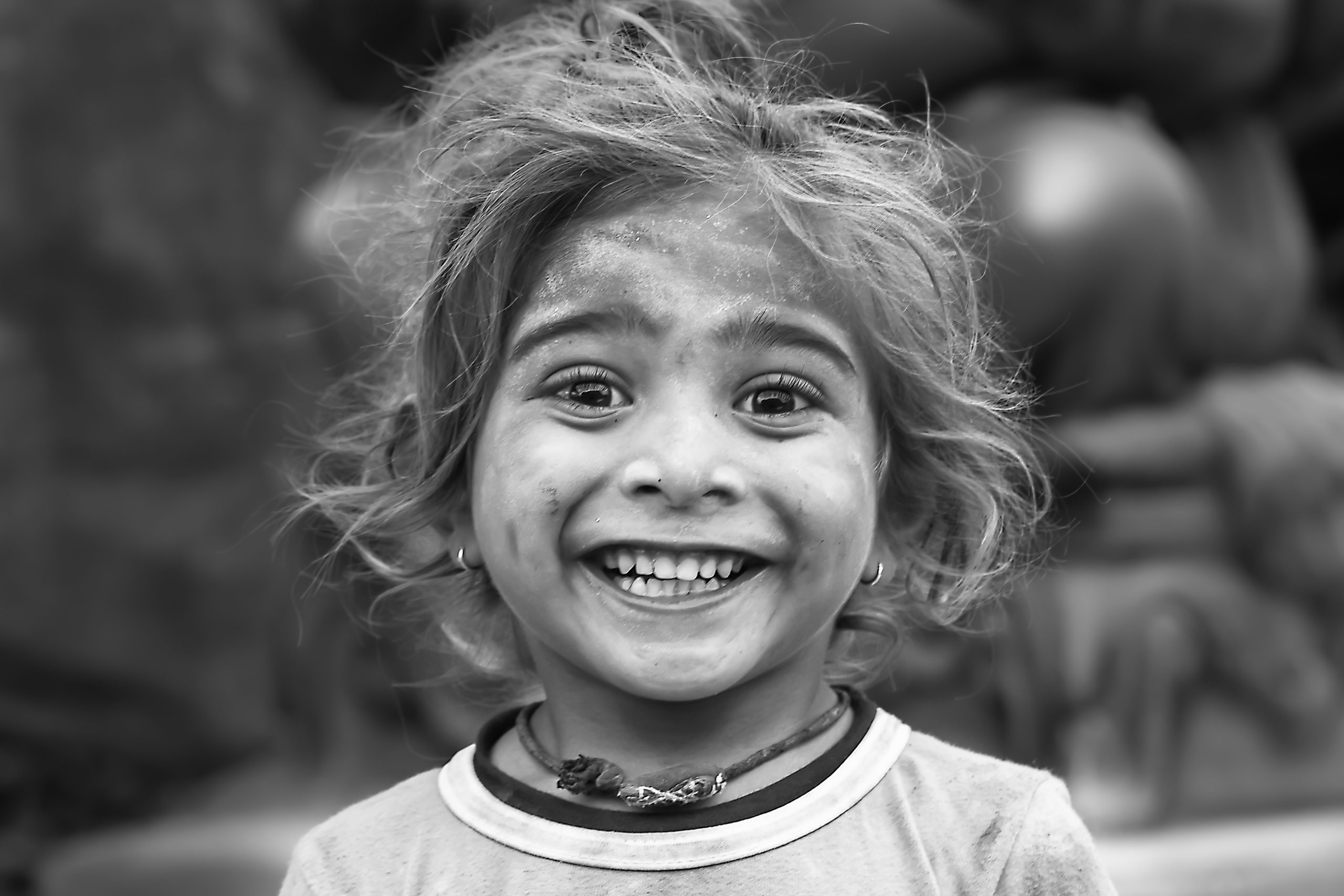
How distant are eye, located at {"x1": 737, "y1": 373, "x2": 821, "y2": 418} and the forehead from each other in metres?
0.05

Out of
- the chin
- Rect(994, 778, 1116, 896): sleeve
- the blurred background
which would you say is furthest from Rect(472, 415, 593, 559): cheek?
the blurred background

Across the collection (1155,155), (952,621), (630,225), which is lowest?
(952,621)

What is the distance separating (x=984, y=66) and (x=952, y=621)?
1245mm

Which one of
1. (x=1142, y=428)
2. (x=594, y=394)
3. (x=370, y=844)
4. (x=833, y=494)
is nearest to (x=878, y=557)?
(x=833, y=494)

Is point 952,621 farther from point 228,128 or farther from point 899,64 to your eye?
point 228,128

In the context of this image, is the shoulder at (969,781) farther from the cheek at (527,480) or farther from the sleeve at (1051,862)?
the cheek at (527,480)

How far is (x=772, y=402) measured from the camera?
1.01 meters

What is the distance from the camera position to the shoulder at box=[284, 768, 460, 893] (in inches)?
40.8

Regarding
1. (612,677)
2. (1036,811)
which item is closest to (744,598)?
(612,677)

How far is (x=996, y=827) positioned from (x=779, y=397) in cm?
30

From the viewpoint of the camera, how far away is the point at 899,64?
2.23 meters

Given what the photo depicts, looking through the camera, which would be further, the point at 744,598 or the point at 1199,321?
the point at 1199,321

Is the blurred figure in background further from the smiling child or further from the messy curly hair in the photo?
the smiling child

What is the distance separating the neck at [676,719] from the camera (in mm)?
1036
